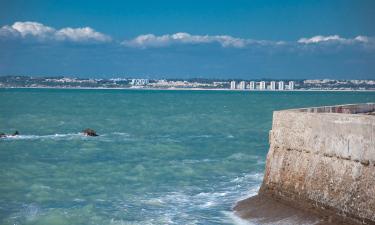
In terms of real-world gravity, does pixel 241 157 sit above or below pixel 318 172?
below

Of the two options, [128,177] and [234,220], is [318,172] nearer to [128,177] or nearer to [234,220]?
[234,220]

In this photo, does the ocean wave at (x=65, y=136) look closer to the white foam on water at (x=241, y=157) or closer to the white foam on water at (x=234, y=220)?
the white foam on water at (x=241, y=157)

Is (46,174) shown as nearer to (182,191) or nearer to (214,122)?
(182,191)

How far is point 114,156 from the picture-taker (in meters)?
32.2

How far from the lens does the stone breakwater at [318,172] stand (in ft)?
46.2

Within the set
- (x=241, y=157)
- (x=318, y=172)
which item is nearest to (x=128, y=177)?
(x=241, y=157)

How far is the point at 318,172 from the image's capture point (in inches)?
619

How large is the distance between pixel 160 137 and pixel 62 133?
9053 millimetres

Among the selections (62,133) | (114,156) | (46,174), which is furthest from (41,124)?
(46,174)

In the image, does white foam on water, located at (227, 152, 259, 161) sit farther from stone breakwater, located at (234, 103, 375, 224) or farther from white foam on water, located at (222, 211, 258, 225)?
white foam on water, located at (222, 211, 258, 225)

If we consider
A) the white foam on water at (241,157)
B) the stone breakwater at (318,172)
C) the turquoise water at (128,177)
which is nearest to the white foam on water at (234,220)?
the turquoise water at (128,177)

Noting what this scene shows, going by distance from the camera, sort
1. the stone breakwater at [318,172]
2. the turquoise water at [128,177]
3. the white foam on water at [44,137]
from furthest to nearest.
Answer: the white foam on water at [44,137] < the turquoise water at [128,177] < the stone breakwater at [318,172]

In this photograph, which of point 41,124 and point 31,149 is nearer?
point 31,149

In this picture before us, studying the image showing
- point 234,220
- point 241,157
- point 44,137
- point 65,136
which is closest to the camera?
point 234,220
